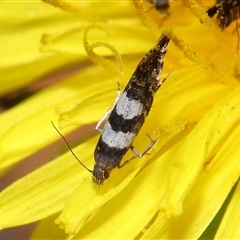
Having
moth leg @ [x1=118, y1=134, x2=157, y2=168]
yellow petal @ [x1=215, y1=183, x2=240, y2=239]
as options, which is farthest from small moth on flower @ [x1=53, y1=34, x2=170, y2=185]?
yellow petal @ [x1=215, y1=183, x2=240, y2=239]

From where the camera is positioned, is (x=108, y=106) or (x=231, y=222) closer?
(x=231, y=222)

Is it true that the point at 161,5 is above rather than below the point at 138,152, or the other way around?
above

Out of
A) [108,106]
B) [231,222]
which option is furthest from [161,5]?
[231,222]

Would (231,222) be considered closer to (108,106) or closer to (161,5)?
(108,106)

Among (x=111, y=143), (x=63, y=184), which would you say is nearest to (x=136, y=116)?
(x=111, y=143)

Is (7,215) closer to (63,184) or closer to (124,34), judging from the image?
(63,184)

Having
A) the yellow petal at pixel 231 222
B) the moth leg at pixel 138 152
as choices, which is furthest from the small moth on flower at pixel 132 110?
the yellow petal at pixel 231 222

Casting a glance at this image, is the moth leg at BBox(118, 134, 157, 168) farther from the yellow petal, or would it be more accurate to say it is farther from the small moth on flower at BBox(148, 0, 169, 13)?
the small moth on flower at BBox(148, 0, 169, 13)

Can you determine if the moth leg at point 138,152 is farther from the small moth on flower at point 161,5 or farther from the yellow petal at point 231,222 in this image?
the small moth on flower at point 161,5
